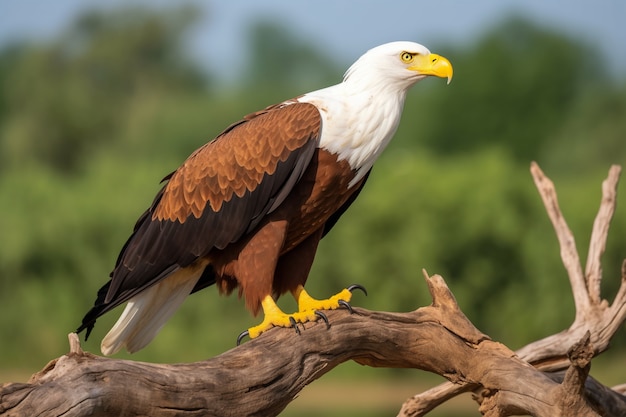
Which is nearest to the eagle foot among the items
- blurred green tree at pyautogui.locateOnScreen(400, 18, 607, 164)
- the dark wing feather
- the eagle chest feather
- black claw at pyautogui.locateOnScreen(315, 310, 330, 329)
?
black claw at pyautogui.locateOnScreen(315, 310, 330, 329)

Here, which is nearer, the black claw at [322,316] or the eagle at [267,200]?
the black claw at [322,316]

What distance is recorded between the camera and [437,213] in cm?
1520

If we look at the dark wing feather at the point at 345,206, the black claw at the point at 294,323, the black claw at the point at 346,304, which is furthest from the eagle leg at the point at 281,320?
the dark wing feather at the point at 345,206

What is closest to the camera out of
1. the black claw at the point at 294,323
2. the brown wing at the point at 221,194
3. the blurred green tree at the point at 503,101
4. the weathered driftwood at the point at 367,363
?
the weathered driftwood at the point at 367,363

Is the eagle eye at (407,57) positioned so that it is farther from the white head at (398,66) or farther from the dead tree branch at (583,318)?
the dead tree branch at (583,318)

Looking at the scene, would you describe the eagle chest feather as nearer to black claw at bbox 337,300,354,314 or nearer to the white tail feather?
black claw at bbox 337,300,354,314

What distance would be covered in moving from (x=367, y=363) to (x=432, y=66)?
1.37 m

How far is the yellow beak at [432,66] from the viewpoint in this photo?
4906 mm

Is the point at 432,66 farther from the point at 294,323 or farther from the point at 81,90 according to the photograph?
the point at 81,90

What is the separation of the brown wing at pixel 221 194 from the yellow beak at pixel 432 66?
542mm

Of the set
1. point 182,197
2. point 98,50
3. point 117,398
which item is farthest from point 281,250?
point 98,50

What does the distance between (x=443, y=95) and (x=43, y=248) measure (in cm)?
1281

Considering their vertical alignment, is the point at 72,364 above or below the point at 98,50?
below

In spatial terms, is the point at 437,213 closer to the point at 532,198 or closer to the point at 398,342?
the point at 532,198
